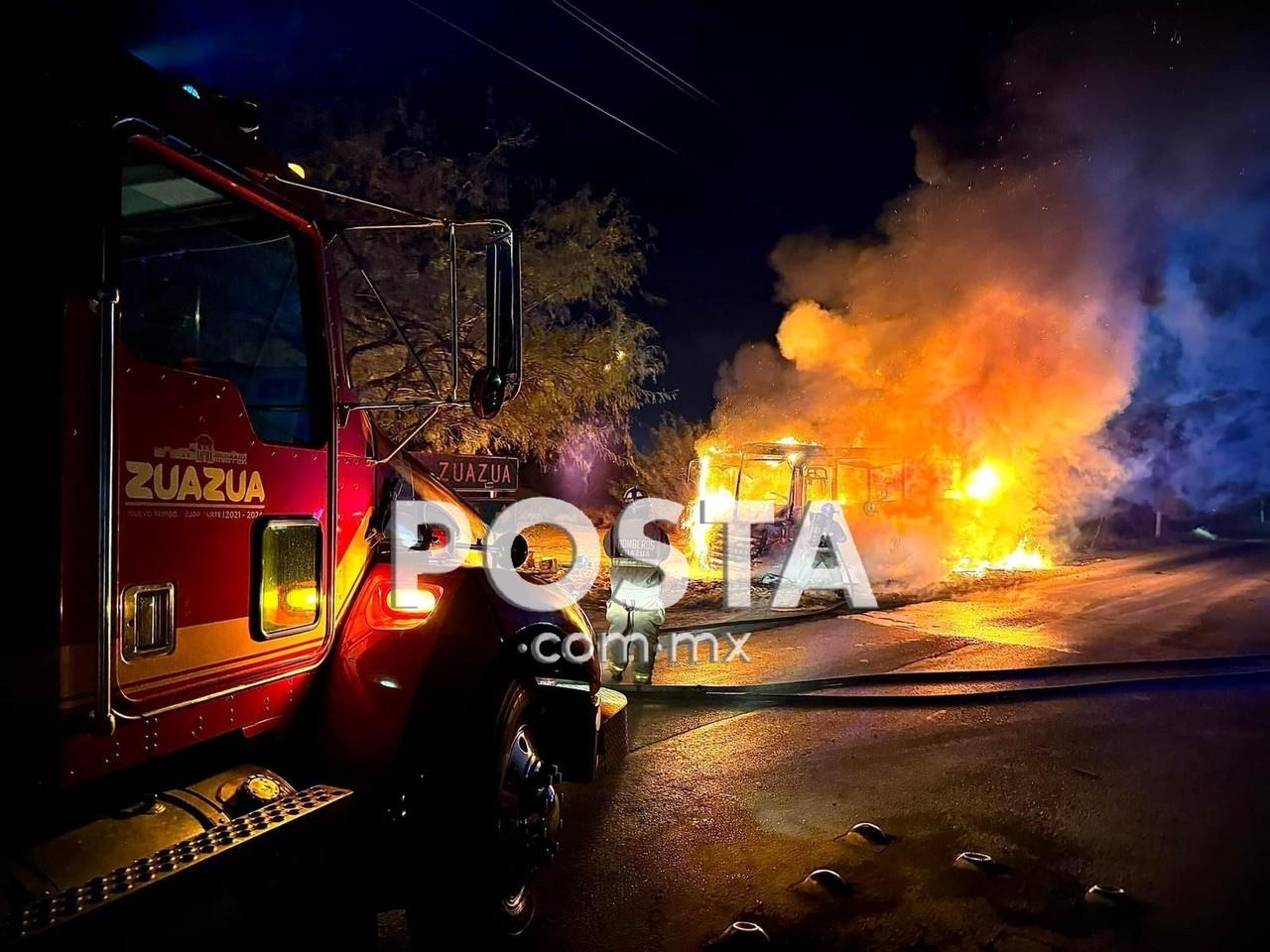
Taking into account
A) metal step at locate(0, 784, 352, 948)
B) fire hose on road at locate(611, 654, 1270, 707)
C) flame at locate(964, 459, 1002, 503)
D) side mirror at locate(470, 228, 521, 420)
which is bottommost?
fire hose on road at locate(611, 654, 1270, 707)

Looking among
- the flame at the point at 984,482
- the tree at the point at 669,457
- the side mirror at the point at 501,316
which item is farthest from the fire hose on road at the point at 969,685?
the tree at the point at 669,457

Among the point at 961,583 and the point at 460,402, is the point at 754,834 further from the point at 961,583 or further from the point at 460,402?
the point at 961,583

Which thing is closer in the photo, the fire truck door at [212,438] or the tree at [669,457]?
the fire truck door at [212,438]

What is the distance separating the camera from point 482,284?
30.7 ft

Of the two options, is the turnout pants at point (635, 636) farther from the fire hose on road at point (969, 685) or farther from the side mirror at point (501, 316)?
the side mirror at point (501, 316)

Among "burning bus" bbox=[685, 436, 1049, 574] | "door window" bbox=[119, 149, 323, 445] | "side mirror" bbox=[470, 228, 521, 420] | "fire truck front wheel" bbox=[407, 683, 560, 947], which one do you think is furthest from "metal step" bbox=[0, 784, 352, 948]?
"burning bus" bbox=[685, 436, 1049, 574]

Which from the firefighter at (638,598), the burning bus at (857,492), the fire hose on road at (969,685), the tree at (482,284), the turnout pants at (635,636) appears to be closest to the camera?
the fire hose on road at (969,685)

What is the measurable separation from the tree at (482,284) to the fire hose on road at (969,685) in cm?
407

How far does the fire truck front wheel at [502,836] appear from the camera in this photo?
2.89 meters

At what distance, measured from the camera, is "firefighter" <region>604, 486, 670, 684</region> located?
7293mm

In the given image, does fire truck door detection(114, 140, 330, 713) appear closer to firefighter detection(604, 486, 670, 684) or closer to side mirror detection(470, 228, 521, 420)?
side mirror detection(470, 228, 521, 420)

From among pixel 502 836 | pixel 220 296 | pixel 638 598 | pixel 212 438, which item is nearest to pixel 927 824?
pixel 502 836

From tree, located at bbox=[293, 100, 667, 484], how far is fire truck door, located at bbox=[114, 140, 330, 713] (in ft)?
18.7

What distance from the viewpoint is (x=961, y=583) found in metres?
15.1
